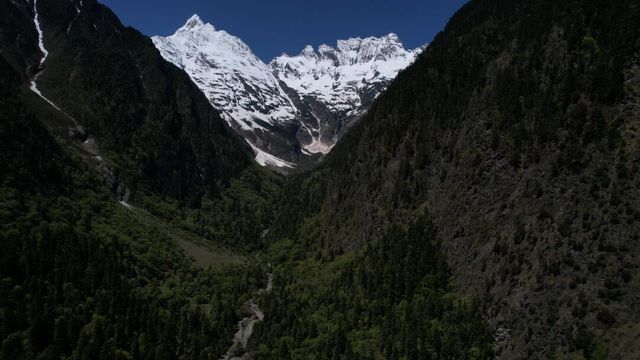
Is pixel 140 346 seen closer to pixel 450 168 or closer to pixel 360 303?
pixel 360 303

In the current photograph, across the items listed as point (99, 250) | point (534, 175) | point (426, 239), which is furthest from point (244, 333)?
point (534, 175)

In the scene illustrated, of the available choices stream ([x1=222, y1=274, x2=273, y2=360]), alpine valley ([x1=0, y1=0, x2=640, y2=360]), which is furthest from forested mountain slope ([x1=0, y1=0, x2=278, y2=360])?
stream ([x1=222, y1=274, x2=273, y2=360])

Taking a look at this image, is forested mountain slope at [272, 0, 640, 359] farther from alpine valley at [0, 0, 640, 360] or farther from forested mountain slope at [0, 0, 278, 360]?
forested mountain slope at [0, 0, 278, 360]

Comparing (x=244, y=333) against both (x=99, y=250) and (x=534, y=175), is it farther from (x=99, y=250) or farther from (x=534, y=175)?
(x=534, y=175)

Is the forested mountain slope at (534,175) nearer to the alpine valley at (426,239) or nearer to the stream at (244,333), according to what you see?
the alpine valley at (426,239)

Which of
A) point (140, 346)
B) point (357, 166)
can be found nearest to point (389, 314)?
point (140, 346)

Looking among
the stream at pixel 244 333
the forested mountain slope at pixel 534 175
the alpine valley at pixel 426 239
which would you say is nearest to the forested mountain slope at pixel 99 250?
the alpine valley at pixel 426 239
